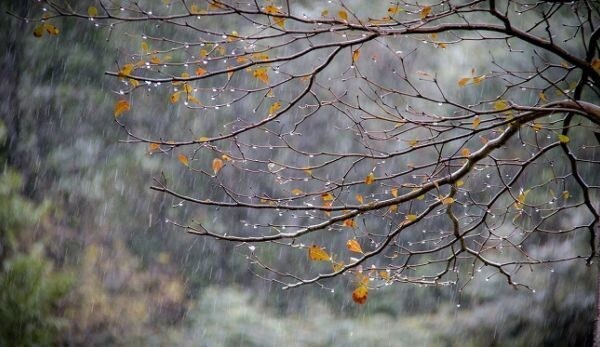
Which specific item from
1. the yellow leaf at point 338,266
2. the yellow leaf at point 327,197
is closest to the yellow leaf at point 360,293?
the yellow leaf at point 338,266

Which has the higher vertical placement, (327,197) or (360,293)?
(327,197)

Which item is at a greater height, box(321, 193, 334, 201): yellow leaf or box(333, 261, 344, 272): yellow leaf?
box(321, 193, 334, 201): yellow leaf

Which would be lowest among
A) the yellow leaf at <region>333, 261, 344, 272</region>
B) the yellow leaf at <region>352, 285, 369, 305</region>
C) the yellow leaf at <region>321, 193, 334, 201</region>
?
the yellow leaf at <region>352, 285, 369, 305</region>

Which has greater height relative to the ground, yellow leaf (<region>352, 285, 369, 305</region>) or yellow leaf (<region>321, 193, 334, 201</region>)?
yellow leaf (<region>321, 193, 334, 201</region>)

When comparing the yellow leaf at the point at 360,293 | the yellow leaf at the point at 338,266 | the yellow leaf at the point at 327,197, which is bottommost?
the yellow leaf at the point at 360,293

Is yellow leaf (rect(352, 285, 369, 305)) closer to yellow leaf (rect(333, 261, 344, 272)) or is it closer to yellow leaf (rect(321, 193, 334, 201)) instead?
yellow leaf (rect(333, 261, 344, 272))

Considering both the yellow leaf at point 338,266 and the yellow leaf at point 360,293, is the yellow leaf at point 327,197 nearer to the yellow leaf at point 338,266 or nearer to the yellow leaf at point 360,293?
the yellow leaf at point 338,266

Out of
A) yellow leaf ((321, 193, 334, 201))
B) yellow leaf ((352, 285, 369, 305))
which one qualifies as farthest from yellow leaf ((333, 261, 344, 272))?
yellow leaf ((321, 193, 334, 201))

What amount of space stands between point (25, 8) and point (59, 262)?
267 centimetres

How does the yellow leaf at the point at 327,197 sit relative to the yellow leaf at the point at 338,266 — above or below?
above

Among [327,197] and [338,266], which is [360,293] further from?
[327,197]

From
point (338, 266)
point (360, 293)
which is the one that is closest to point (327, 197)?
point (338, 266)

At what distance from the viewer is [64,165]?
22.7 feet

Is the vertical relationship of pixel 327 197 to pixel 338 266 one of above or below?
above
